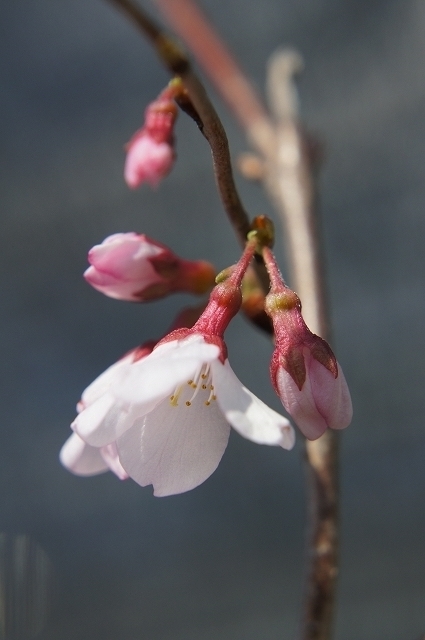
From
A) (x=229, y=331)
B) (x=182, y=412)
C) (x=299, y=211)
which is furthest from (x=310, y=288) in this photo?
(x=229, y=331)

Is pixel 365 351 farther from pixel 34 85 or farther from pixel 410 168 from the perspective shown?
pixel 34 85

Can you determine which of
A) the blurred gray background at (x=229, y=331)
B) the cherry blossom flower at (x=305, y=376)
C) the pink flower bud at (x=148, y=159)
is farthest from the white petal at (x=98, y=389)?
the blurred gray background at (x=229, y=331)

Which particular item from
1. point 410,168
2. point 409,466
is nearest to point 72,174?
point 410,168

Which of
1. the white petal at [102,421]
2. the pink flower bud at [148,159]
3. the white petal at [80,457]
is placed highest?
the pink flower bud at [148,159]

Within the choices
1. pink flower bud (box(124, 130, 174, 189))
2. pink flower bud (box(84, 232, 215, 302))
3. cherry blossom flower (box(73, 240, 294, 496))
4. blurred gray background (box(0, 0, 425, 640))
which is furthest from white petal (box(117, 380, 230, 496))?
blurred gray background (box(0, 0, 425, 640))

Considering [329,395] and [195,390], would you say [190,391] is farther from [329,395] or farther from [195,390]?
[329,395]

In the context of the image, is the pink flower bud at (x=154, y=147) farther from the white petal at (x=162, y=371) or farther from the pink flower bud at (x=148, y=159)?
the white petal at (x=162, y=371)
